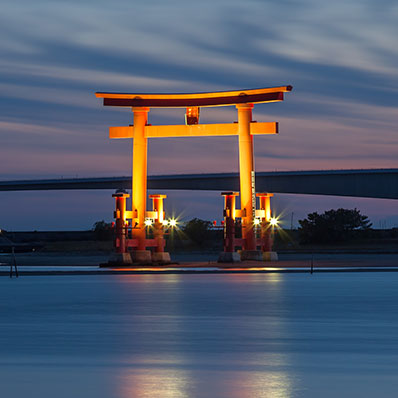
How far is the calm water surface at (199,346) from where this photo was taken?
947 centimetres

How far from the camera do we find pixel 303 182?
79000 mm

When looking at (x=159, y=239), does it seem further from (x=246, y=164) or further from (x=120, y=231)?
(x=246, y=164)

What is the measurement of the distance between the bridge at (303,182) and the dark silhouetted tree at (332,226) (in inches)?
1448

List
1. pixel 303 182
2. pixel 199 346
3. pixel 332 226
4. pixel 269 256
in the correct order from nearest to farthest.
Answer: pixel 199 346 → pixel 269 256 → pixel 303 182 → pixel 332 226

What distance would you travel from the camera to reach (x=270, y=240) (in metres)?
58.0

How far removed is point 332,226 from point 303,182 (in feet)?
134

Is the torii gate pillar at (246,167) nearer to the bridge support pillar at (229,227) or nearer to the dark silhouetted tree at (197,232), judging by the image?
the bridge support pillar at (229,227)

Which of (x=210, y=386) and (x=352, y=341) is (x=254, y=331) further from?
(x=210, y=386)

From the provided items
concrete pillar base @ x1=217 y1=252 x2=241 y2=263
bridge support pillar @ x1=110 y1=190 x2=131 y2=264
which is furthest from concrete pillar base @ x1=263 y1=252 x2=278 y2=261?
bridge support pillar @ x1=110 y1=190 x2=131 y2=264

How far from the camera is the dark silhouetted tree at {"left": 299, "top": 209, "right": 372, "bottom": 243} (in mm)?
116562

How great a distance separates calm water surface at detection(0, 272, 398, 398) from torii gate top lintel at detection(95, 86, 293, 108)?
30837 mm

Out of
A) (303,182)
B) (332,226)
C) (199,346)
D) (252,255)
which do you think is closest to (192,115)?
(252,255)

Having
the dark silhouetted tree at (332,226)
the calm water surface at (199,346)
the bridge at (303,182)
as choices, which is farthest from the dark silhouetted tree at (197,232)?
the calm water surface at (199,346)

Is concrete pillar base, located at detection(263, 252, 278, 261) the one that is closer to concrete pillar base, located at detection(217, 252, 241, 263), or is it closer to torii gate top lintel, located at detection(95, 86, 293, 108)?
concrete pillar base, located at detection(217, 252, 241, 263)
